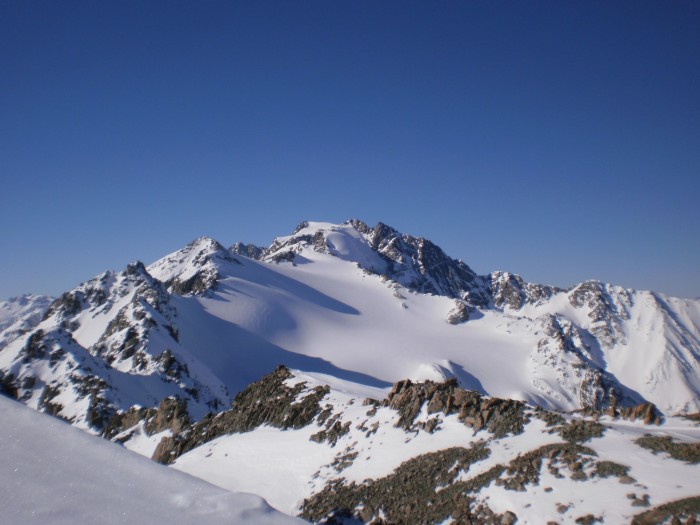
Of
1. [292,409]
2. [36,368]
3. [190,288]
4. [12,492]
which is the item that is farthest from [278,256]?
A: [12,492]

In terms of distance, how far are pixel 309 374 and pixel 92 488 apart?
3347cm

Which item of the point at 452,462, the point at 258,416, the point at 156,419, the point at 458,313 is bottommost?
the point at 156,419

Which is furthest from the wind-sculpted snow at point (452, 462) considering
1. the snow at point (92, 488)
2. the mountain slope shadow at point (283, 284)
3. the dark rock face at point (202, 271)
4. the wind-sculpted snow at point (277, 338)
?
the mountain slope shadow at point (283, 284)

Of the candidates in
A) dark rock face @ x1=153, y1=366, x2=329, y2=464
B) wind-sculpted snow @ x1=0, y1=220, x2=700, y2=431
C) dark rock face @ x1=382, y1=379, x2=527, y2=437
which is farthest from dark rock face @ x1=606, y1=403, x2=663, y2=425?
wind-sculpted snow @ x1=0, y1=220, x2=700, y2=431

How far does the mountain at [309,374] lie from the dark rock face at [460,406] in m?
0.10

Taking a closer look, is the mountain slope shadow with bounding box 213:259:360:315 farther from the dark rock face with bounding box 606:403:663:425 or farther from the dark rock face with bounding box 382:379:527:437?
the dark rock face with bounding box 606:403:663:425

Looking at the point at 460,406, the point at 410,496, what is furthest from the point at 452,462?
the point at 460,406

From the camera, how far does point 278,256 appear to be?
563ft

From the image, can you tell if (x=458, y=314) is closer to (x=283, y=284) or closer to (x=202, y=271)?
(x=283, y=284)

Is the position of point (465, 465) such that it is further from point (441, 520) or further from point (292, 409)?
point (292, 409)

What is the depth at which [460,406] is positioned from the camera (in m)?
19.5

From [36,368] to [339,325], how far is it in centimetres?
7727

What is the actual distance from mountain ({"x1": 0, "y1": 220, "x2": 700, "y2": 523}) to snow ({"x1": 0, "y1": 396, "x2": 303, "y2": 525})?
10.7 meters

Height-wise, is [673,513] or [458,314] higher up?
[458,314]
